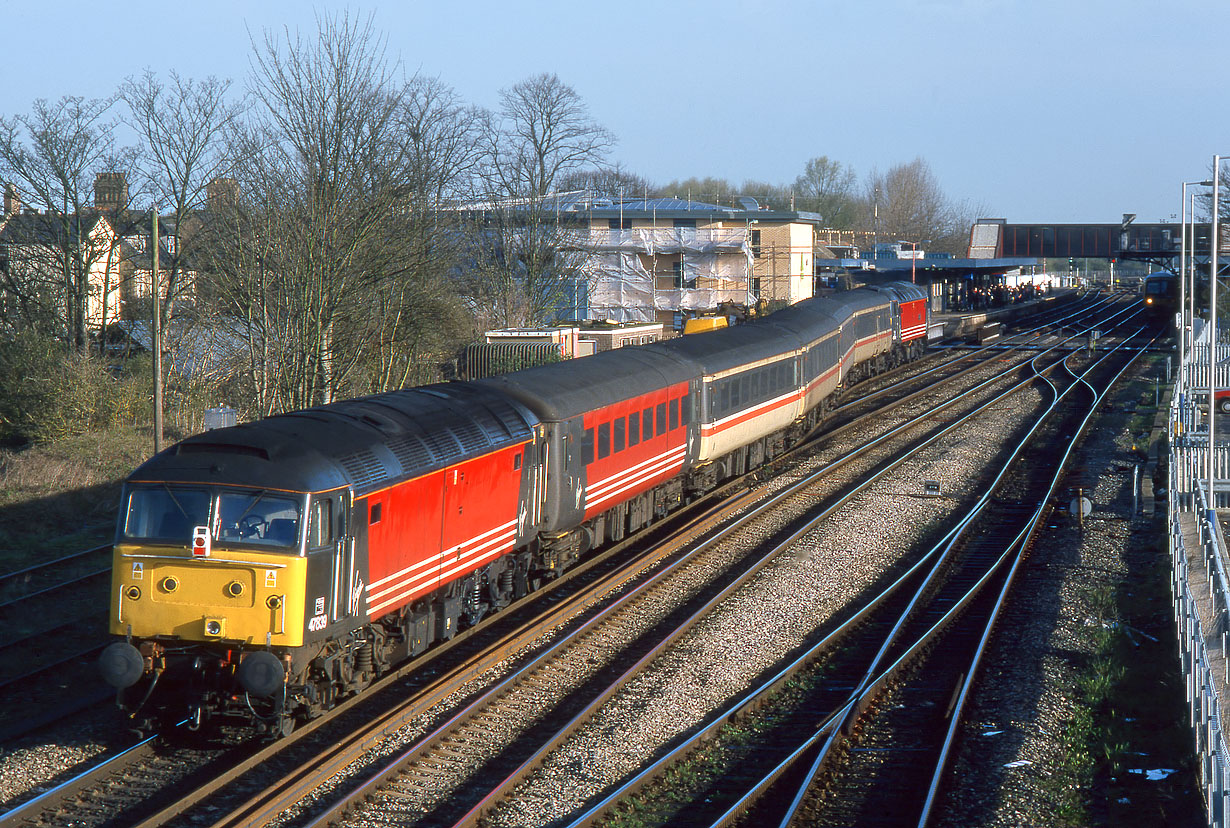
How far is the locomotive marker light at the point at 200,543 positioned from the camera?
1070 cm

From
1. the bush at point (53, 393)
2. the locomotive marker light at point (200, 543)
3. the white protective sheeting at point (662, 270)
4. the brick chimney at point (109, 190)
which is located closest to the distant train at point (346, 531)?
the locomotive marker light at point (200, 543)

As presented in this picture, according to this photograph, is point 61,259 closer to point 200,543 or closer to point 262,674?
point 200,543

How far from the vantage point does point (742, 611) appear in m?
16.1

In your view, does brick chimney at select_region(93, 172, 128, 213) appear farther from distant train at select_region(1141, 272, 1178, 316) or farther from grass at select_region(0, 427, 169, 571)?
distant train at select_region(1141, 272, 1178, 316)

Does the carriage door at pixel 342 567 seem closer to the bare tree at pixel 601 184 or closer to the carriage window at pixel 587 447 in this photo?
the carriage window at pixel 587 447

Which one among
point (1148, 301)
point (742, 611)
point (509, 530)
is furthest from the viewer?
point (1148, 301)

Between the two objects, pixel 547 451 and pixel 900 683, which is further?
pixel 547 451

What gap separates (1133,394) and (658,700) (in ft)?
107

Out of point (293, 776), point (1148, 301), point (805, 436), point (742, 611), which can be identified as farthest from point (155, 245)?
point (1148, 301)

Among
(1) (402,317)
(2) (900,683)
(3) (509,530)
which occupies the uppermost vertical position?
(1) (402,317)

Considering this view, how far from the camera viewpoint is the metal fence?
9.13 metres

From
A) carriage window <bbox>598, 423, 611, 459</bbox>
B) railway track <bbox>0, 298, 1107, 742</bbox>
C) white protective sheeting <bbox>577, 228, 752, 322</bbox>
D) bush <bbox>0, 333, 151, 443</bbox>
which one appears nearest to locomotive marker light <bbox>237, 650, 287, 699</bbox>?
railway track <bbox>0, 298, 1107, 742</bbox>

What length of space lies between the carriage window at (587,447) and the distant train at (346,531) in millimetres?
34

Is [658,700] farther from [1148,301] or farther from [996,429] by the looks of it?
[1148,301]
